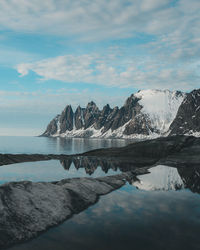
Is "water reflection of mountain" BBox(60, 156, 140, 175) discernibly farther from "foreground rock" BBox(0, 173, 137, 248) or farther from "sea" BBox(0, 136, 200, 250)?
"sea" BBox(0, 136, 200, 250)

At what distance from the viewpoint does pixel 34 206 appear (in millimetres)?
22641

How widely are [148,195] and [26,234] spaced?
18889mm

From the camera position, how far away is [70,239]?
18047 millimetres

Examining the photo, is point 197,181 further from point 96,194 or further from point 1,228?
point 1,228

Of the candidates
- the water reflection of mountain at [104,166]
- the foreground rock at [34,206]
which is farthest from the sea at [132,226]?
the water reflection of mountain at [104,166]

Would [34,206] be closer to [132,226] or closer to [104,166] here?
[132,226]

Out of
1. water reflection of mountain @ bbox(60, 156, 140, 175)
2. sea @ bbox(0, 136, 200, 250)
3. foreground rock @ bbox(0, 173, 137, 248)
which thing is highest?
foreground rock @ bbox(0, 173, 137, 248)

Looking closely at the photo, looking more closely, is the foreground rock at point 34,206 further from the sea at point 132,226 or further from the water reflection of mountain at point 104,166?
the water reflection of mountain at point 104,166

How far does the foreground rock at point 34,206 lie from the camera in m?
18.7

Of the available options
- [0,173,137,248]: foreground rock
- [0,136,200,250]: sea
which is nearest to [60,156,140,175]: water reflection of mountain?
[0,173,137,248]: foreground rock

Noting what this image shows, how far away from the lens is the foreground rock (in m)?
18.7

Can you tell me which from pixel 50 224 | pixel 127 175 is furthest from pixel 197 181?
pixel 50 224

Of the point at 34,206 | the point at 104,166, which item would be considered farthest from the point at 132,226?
the point at 104,166

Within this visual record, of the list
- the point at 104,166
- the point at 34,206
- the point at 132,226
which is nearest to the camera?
the point at 132,226
